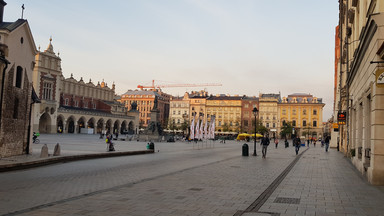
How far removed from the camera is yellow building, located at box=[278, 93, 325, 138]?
127 meters

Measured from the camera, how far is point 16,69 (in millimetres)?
19562

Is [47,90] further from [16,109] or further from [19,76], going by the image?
[16,109]

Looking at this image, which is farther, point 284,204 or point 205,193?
point 205,193

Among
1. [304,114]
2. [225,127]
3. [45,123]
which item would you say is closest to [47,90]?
[45,123]

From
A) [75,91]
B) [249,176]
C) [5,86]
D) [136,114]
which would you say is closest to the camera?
[249,176]

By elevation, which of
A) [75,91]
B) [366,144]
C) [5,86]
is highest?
[75,91]

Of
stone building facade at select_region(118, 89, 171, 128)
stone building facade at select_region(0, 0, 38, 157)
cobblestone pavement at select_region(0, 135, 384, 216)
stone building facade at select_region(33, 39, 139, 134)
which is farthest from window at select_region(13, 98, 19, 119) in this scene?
stone building facade at select_region(118, 89, 171, 128)

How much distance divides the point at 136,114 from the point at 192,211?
105183 mm

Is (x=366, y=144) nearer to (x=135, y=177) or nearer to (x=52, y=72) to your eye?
(x=135, y=177)

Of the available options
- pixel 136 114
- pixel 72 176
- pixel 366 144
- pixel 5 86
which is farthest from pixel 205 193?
pixel 136 114

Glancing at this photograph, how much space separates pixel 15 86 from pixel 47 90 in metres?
64.6

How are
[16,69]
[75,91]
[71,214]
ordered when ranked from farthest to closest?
[75,91] → [16,69] → [71,214]

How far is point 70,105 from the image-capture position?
98.1 m

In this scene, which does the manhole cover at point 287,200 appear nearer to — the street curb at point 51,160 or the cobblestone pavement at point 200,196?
the cobblestone pavement at point 200,196
